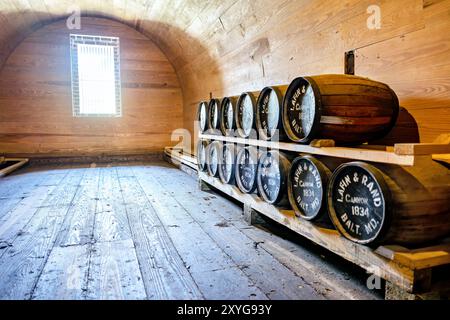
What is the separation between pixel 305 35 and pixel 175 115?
4.80 m

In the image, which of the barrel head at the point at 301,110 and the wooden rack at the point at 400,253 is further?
the barrel head at the point at 301,110

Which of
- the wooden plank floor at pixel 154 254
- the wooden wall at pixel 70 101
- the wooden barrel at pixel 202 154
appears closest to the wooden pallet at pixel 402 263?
the wooden plank floor at pixel 154 254

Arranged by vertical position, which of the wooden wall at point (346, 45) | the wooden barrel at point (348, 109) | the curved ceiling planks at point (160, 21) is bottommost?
the wooden barrel at point (348, 109)


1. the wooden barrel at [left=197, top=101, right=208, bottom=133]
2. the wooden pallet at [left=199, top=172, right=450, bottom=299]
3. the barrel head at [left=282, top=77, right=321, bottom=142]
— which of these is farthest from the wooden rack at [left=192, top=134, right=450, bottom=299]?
the wooden barrel at [left=197, top=101, right=208, bottom=133]

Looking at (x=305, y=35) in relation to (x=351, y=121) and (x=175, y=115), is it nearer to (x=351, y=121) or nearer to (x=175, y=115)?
(x=351, y=121)

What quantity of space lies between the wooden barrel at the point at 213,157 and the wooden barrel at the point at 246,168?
456mm

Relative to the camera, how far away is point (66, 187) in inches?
160

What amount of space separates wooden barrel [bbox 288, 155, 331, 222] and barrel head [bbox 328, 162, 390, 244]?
0.35 feet

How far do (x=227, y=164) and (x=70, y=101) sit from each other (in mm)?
4731

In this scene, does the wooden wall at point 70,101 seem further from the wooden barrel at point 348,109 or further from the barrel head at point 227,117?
the wooden barrel at point 348,109

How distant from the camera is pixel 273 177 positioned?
7.39 feet

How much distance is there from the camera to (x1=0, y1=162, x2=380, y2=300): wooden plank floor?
1577mm

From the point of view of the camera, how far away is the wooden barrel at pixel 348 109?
5.78 ft

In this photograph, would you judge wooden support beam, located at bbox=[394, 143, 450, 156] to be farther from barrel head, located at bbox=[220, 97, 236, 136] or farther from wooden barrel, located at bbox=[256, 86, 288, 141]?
barrel head, located at bbox=[220, 97, 236, 136]
